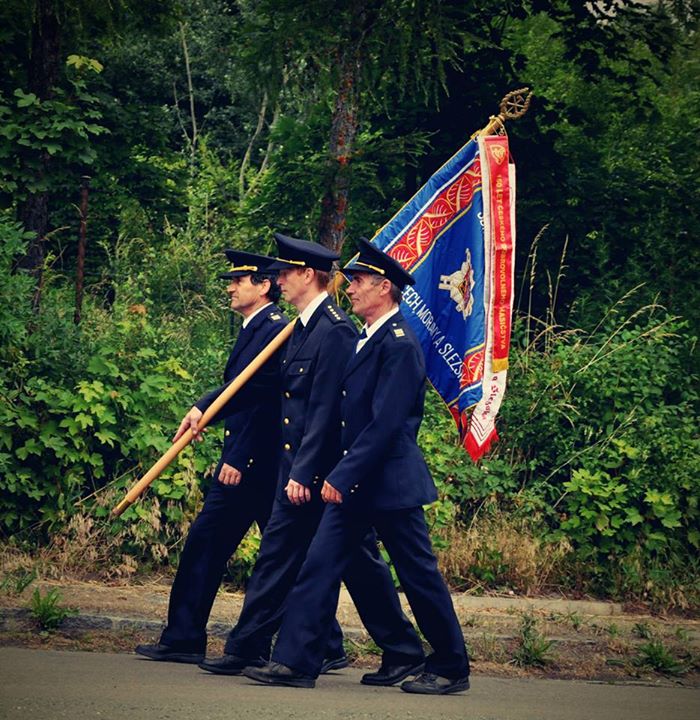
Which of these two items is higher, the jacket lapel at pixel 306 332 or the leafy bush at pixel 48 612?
the jacket lapel at pixel 306 332

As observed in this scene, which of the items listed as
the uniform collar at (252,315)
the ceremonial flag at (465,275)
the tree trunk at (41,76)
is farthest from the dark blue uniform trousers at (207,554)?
the tree trunk at (41,76)

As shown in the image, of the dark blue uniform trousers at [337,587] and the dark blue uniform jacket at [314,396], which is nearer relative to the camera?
the dark blue uniform trousers at [337,587]

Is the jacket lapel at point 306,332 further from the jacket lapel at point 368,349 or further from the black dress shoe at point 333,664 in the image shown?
the black dress shoe at point 333,664

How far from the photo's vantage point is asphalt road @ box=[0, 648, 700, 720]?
5938mm

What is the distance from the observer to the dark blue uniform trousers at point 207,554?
7395 millimetres

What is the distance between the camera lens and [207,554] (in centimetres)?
746

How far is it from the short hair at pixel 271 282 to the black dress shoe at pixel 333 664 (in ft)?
6.28

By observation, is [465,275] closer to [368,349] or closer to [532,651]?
[368,349]

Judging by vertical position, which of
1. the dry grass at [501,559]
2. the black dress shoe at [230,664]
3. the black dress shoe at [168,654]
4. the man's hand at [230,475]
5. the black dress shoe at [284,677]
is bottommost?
the black dress shoe at [168,654]

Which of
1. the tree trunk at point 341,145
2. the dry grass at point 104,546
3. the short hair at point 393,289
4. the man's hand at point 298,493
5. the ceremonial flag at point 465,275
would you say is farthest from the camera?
the tree trunk at point 341,145

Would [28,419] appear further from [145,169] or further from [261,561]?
[145,169]

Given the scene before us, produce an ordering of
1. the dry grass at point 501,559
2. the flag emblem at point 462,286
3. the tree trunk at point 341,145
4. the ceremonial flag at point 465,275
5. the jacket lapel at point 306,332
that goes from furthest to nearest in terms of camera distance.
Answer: the tree trunk at point 341,145 < the dry grass at point 501,559 < the flag emblem at point 462,286 < the ceremonial flag at point 465,275 < the jacket lapel at point 306,332

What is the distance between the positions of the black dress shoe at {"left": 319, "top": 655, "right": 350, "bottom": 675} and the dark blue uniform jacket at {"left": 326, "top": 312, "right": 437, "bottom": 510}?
107cm

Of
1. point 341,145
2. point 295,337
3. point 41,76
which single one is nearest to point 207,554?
point 295,337
